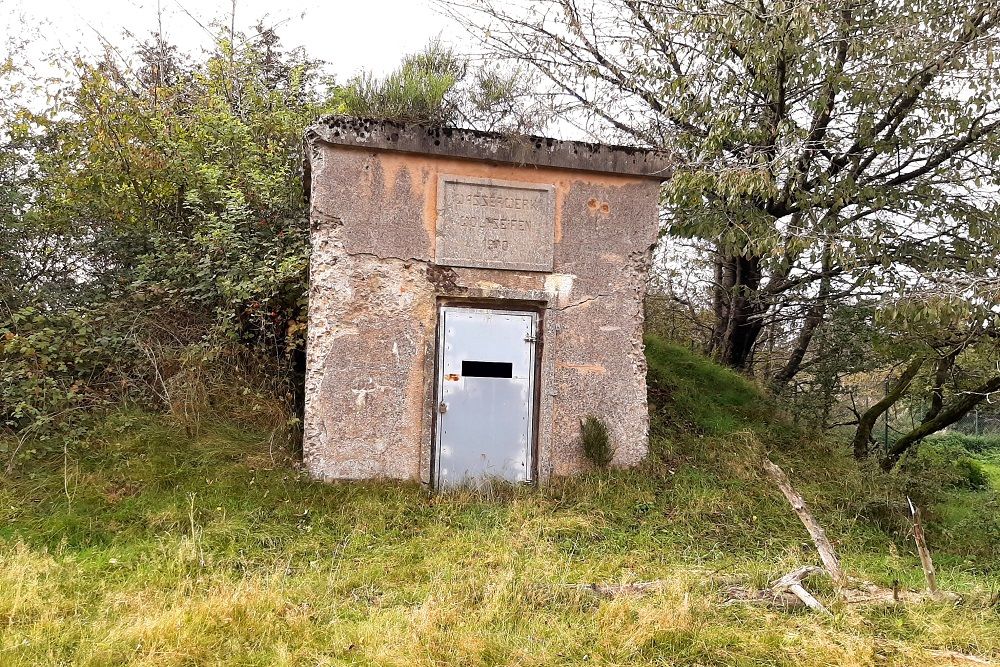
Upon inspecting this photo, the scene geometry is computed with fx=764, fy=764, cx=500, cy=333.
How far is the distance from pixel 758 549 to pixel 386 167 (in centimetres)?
458

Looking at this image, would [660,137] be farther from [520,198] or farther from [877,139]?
[520,198]

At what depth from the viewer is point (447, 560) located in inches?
212

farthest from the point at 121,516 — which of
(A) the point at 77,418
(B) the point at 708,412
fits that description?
(B) the point at 708,412

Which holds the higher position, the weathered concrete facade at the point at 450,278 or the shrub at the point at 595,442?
the weathered concrete facade at the point at 450,278

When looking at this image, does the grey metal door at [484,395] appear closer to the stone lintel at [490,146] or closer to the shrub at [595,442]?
the shrub at [595,442]

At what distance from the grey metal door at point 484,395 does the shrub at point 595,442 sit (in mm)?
523

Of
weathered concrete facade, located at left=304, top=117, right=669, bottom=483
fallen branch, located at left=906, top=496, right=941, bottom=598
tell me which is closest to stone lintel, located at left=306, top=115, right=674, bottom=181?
weathered concrete facade, located at left=304, top=117, right=669, bottom=483

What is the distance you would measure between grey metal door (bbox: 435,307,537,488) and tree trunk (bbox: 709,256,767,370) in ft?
16.1

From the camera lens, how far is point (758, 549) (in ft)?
20.4

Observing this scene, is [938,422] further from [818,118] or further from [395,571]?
[395,571]

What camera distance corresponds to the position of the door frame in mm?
6914

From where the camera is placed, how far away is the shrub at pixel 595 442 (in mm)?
7137

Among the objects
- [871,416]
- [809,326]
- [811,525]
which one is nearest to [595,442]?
[811,525]

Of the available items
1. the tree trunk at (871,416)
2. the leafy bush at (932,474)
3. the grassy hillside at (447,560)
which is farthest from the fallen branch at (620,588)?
the tree trunk at (871,416)
